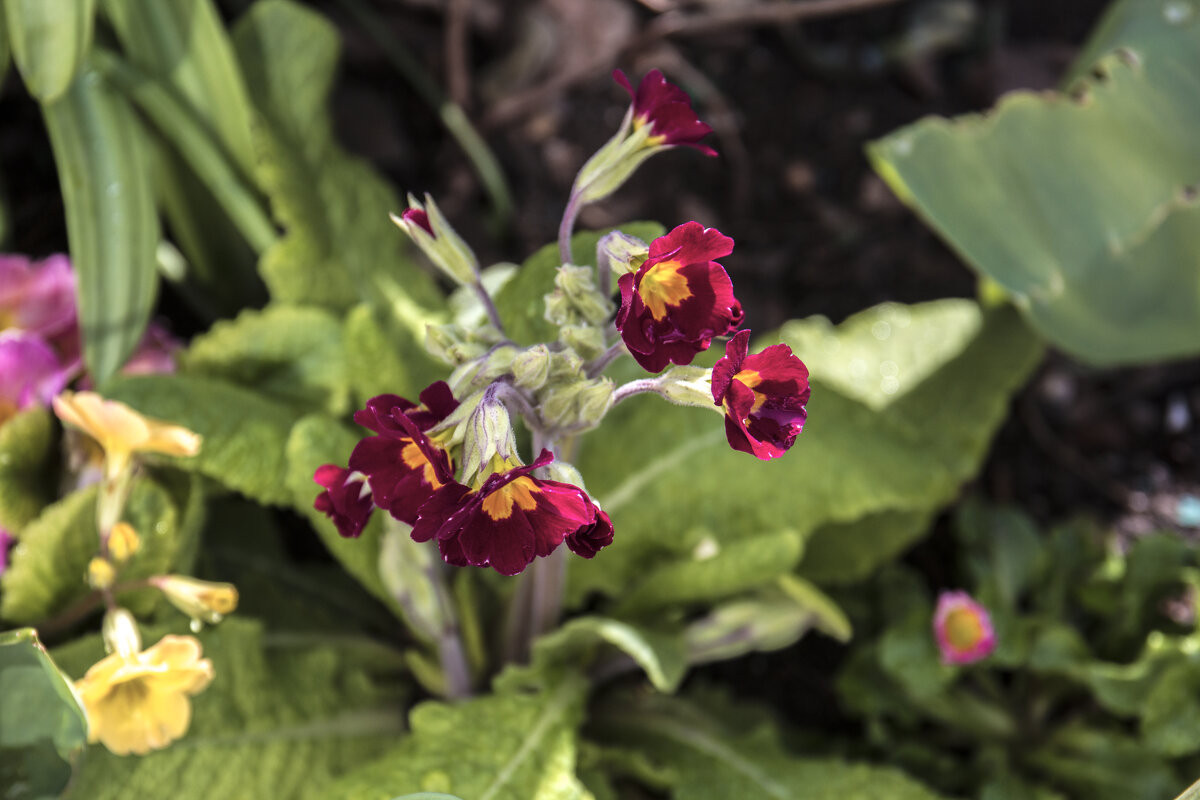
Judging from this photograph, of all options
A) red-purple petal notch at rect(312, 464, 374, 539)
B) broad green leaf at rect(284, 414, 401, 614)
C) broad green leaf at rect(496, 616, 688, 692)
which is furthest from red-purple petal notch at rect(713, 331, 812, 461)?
broad green leaf at rect(284, 414, 401, 614)

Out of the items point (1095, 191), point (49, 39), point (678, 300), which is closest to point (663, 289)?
point (678, 300)

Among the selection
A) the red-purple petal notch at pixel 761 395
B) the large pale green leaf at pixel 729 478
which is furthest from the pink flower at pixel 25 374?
the red-purple petal notch at pixel 761 395

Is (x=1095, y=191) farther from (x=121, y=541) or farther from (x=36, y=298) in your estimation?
(x=36, y=298)

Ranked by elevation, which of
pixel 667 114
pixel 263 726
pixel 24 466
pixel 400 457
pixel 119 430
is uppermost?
pixel 667 114

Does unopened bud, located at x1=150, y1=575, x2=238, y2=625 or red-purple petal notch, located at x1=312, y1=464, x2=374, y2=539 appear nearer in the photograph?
red-purple petal notch, located at x1=312, y1=464, x2=374, y2=539

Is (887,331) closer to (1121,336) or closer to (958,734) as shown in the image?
(1121,336)

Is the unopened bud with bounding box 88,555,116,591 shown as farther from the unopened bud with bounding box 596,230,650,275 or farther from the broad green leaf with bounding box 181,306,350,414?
the unopened bud with bounding box 596,230,650,275

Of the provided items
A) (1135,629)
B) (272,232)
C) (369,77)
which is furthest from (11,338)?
(1135,629)
